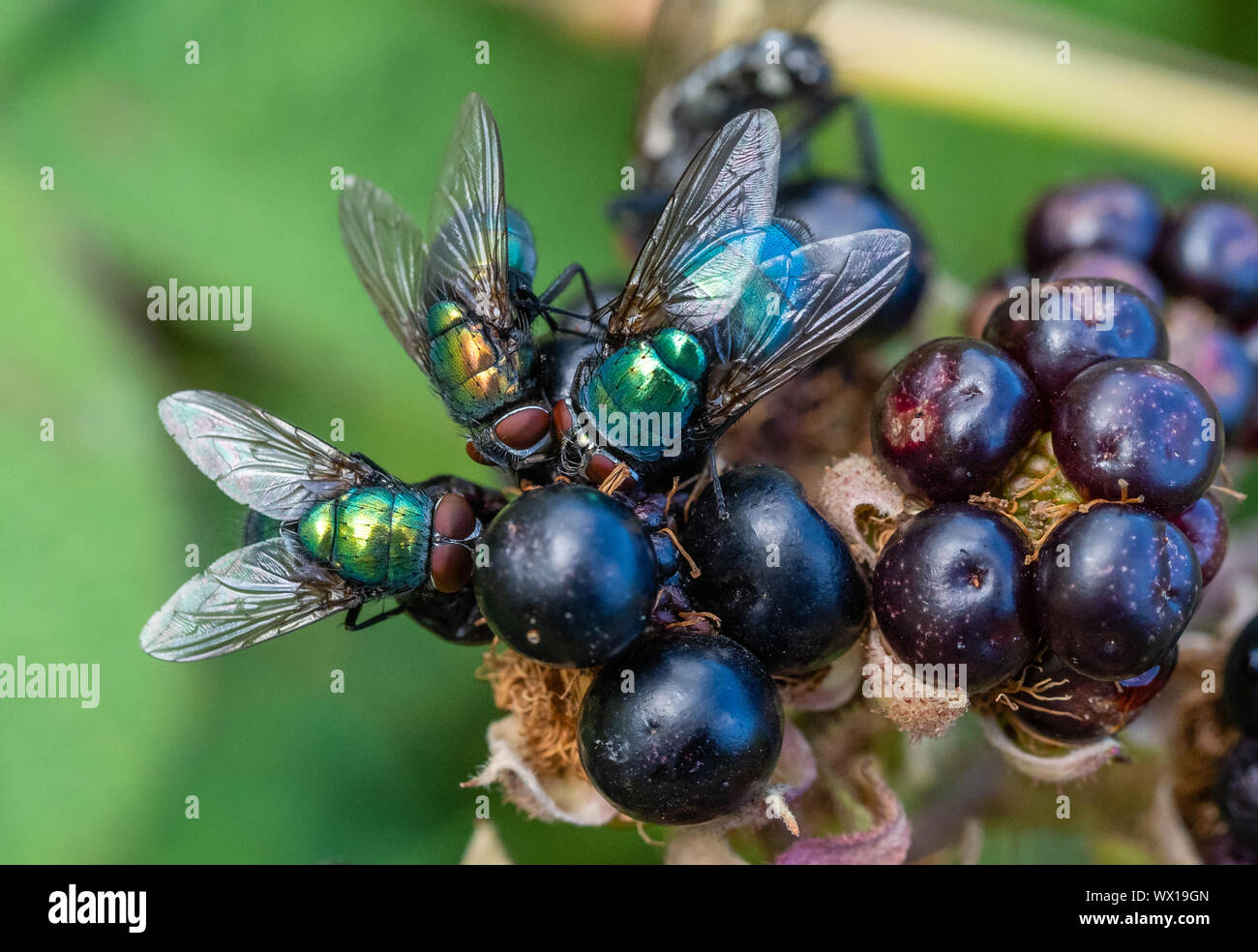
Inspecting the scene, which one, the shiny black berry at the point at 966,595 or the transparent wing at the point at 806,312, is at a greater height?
the transparent wing at the point at 806,312

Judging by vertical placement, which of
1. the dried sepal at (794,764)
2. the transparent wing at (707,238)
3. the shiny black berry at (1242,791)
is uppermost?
the transparent wing at (707,238)

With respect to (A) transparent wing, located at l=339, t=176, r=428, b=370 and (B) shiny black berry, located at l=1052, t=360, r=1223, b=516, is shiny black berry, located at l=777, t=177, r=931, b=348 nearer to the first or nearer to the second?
(B) shiny black berry, located at l=1052, t=360, r=1223, b=516

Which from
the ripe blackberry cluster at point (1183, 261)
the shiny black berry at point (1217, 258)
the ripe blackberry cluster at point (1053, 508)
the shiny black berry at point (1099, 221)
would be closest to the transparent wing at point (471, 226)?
the ripe blackberry cluster at point (1053, 508)

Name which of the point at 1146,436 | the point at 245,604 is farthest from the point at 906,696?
the point at 245,604

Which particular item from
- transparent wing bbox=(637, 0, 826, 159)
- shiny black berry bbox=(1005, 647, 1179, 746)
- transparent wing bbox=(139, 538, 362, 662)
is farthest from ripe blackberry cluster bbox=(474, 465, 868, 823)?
transparent wing bbox=(637, 0, 826, 159)

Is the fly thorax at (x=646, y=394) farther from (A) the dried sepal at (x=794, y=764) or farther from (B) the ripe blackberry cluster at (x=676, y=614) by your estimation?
(A) the dried sepal at (x=794, y=764)

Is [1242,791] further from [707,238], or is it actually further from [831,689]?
[707,238]

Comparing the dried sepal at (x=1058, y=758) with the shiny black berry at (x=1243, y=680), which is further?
the shiny black berry at (x=1243, y=680)
